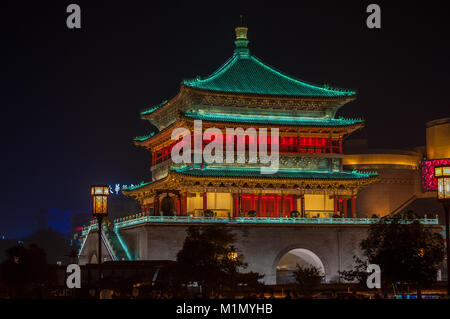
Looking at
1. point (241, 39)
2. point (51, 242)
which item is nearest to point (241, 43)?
point (241, 39)

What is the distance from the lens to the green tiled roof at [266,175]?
54688mm

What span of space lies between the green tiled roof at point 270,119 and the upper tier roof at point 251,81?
1.84 m

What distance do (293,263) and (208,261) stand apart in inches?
713

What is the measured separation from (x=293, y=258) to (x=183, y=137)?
40.7 ft

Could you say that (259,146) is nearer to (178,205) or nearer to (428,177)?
(178,205)

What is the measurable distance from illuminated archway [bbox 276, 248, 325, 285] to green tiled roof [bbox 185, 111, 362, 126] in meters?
9.61

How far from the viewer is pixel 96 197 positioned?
35.3m

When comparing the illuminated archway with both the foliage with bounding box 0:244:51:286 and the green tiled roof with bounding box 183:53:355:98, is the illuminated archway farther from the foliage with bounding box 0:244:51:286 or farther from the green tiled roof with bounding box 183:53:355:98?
the foliage with bounding box 0:244:51:286

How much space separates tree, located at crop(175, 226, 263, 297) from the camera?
42.2 m

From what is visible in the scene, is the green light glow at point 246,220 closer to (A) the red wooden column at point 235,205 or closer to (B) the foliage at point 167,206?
(B) the foliage at point 167,206

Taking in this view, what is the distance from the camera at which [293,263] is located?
59.1 metres
